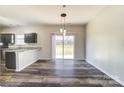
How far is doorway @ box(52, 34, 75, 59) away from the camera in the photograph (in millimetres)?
12164

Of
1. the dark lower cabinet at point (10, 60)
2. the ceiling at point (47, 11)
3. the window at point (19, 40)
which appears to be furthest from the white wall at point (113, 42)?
the window at point (19, 40)

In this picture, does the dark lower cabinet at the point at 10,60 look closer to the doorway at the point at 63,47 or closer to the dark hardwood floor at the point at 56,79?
the dark hardwood floor at the point at 56,79

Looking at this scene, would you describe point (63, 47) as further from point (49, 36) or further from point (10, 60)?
point (10, 60)

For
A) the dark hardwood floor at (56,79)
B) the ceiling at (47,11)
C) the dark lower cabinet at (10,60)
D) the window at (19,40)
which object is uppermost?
the ceiling at (47,11)

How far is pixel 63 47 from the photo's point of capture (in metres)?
12.2

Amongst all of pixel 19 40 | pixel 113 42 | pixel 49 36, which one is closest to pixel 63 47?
pixel 49 36

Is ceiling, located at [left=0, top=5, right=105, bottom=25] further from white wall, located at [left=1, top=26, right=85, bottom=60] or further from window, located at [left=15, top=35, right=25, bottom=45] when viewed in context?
window, located at [left=15, top=35, right=25, bottom=45]

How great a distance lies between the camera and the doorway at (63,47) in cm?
1216

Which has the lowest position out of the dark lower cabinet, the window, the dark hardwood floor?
the dark hardwood floor

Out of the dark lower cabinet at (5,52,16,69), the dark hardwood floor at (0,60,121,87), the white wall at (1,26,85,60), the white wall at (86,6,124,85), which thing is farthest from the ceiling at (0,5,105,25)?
the white wall at (1,26,85,60)

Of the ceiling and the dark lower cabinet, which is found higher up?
the ceiling
